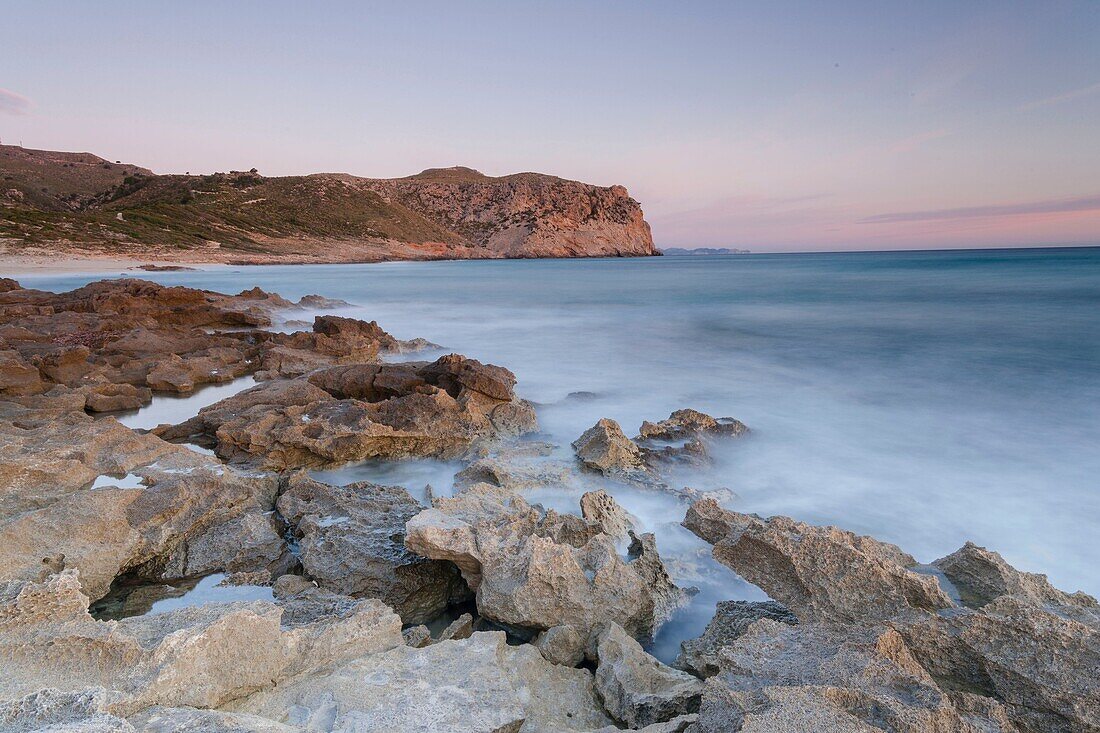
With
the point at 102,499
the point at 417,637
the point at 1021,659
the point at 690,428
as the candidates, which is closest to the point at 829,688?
the point at 1021,659

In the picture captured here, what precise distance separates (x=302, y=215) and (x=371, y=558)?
6098cm

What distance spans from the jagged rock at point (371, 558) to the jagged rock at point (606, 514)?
3.07ft

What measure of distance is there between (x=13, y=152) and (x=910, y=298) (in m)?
108

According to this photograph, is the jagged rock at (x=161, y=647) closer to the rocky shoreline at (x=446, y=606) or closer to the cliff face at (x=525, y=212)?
the rocky shoreline at (x=446, y=606)

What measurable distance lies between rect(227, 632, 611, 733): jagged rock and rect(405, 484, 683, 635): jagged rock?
33 centimetres

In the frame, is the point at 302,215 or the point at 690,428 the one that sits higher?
the point at 302,215

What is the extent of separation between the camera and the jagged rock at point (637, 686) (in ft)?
7.21

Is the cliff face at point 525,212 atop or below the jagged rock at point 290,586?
atop

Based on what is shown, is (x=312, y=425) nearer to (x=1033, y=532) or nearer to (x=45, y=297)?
(x=1033, y=532)

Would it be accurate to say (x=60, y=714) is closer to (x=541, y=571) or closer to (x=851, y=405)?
(x=541, y=571)

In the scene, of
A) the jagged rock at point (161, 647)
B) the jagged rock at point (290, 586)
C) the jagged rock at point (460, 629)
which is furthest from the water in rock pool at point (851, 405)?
the jagged rock at point (161, 647)

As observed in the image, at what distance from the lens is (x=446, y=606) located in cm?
332

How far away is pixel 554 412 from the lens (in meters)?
7.46

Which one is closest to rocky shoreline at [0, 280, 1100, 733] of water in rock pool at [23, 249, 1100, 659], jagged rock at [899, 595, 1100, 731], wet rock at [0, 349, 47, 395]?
jagged rock at [899, 595, 1100, 731]
